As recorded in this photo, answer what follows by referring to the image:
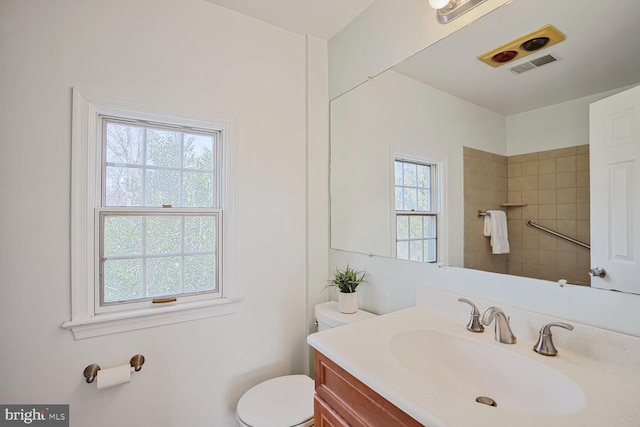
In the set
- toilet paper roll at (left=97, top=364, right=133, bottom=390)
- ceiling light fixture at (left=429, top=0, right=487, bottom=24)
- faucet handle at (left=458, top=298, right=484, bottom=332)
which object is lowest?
toilet paper roll at (left=97, top=364, right=133, bottom=390)

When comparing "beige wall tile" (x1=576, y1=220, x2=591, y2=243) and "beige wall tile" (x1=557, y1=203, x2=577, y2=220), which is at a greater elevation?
"beige wall tile" (x1=557, y1=203, x2=577, y2=220)

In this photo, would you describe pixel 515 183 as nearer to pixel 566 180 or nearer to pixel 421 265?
pixel 566 180

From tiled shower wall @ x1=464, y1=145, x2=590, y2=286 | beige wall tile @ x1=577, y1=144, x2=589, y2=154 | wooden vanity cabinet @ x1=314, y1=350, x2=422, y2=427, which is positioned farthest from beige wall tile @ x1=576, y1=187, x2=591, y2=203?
wooden vanity cabinet @ x1=314, y1=350, x2=422, y2=427

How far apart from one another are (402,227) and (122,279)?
4.67ft

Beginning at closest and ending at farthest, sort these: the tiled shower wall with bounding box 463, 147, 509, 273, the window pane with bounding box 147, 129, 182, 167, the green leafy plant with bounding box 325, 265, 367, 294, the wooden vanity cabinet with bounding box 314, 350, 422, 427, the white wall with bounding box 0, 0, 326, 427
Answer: the wooden vanity cabinet with bounding box 314, 350, 422, 427, the tiled shower wall with bounding box 463, 147, 509, 273, the white wall with bounding box 0, 0, 326, 427, the window pane with bounding box 147, 129, 182, 167, the green leafy plant with bounding box 325, 265, 367, 294

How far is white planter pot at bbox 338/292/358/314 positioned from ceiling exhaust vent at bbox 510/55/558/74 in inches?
48.8

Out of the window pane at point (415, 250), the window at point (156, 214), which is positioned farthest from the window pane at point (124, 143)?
the window pane at point (415, 250)

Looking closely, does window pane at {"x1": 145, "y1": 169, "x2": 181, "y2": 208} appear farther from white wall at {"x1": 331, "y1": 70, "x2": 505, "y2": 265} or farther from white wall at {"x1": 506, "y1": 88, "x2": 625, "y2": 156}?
white wall at {"x1": 506, "y1": 88, "x2": 625, "y2": 156}

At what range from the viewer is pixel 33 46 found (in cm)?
124

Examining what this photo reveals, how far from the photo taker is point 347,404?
89 cm

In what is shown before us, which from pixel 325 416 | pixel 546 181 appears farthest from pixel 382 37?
pixel 325 416

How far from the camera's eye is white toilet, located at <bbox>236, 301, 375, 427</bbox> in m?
1.27

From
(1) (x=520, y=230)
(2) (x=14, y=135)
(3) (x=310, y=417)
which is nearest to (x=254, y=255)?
(3) (x=310, y=417)

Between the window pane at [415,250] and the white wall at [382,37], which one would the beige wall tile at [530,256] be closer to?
the window pane at [415,250]
